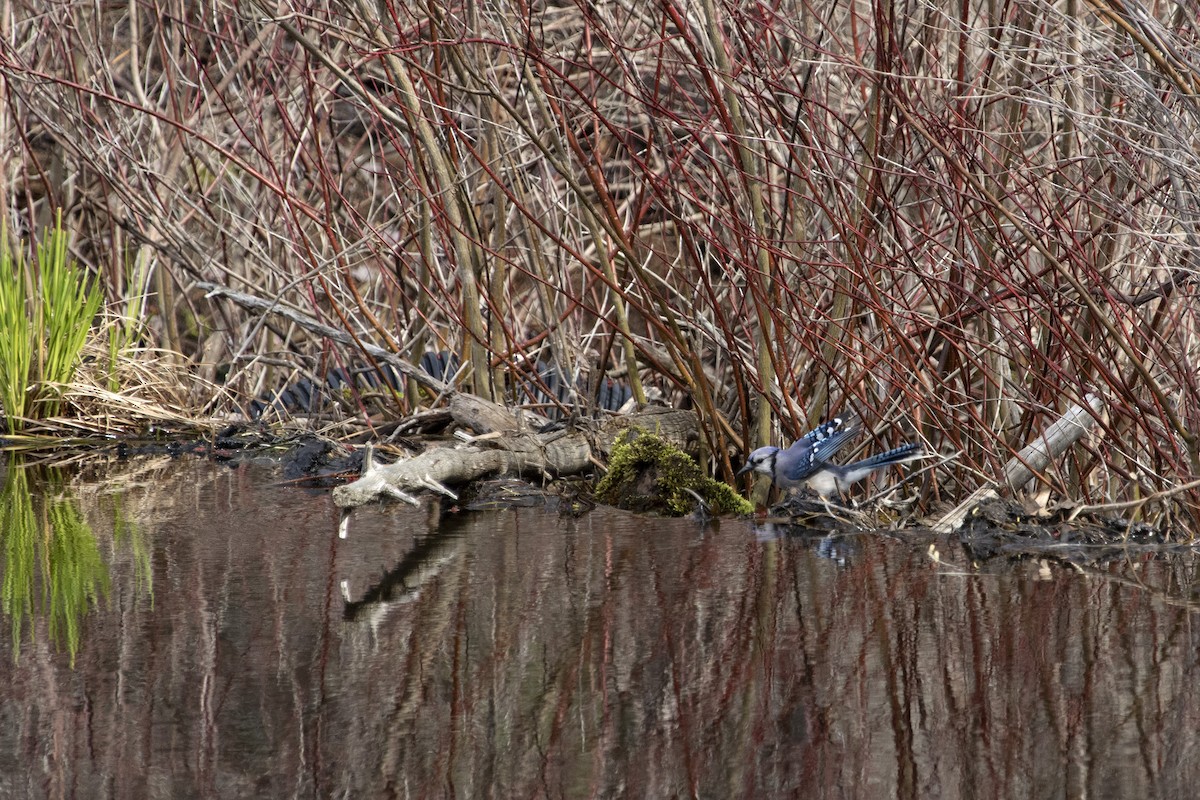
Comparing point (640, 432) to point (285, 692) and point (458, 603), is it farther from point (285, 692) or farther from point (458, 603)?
point (285, 692)

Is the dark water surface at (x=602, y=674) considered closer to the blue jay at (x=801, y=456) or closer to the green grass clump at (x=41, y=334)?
the blue jay at (x=801, y=456)

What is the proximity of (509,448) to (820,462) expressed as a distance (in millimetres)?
1167

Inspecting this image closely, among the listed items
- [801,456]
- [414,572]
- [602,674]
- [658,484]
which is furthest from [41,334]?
[602,674]

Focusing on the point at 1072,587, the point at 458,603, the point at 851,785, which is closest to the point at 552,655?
the point at 458,603

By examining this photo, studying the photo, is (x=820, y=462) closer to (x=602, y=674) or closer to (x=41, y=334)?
(x=602, y=674)

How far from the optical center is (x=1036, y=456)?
4453 mm

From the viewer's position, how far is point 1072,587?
352cm

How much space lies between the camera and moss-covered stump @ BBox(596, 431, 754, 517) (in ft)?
15.4

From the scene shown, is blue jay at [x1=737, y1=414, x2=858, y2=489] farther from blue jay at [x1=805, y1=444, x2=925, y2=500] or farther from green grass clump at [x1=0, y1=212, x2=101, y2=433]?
green grass clump at [x1=0, y1=212, x2=101, y2=433]

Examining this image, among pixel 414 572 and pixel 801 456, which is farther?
pixel 801 456

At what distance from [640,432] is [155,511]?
169cm

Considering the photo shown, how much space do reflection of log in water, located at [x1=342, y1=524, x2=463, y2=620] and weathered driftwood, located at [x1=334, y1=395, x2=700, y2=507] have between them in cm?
44

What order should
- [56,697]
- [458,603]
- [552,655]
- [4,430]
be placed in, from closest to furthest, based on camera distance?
[56,697] < [552,655] < [458,603] < [4,430]

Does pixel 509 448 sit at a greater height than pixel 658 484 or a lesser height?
greater
